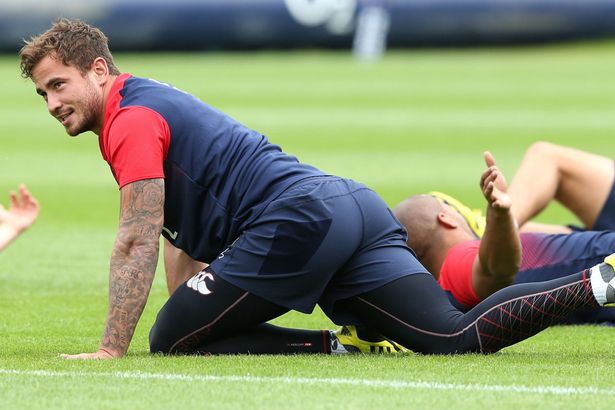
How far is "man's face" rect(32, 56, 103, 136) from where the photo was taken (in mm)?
5672

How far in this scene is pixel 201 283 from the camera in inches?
227

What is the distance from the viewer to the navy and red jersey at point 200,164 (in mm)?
5672

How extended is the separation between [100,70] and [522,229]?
3103mm

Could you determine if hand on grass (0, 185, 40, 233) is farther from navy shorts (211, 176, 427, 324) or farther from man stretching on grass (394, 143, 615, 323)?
man stretching on grass (394, 143, 615, 323)

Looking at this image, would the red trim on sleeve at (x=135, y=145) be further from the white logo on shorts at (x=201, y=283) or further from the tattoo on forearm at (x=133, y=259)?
the white logo on shorts at (x=201, y=283)

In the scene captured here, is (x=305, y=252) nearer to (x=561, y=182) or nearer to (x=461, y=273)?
(x=461, y=273)

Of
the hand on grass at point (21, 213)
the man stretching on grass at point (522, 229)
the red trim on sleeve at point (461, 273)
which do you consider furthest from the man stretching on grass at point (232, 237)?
the hand on grass at point (21, 213)

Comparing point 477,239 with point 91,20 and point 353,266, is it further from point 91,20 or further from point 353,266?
point 91,20

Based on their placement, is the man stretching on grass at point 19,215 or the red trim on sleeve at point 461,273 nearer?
the man stretching on grass at point 19,215

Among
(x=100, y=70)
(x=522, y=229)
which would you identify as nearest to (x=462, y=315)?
(x=100, y=70)

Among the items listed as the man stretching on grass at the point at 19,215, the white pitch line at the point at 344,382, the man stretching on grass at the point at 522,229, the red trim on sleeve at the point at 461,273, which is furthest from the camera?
the red trim on sleeve at the point at 461,273

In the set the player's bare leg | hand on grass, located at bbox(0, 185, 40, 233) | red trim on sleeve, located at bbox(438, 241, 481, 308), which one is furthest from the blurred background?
hand on grass, located at bbox(0, 185, 40, 233)

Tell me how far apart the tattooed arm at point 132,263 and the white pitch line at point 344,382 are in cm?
39

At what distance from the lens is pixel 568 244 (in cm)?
688
